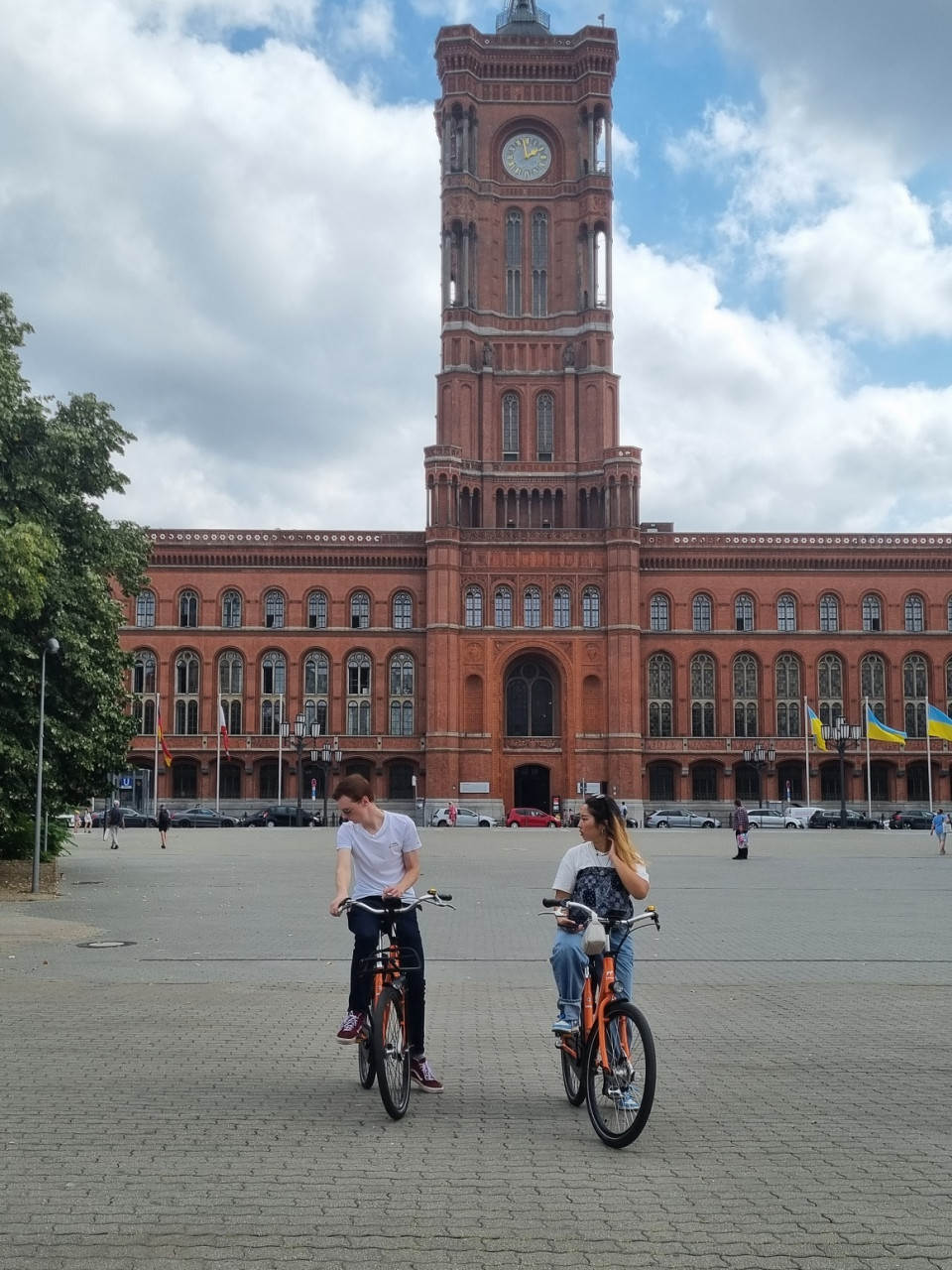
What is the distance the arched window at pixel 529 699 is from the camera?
72.0m

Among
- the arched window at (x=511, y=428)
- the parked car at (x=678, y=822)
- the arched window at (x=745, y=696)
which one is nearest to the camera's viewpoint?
the parked car at (x=678, y=822)

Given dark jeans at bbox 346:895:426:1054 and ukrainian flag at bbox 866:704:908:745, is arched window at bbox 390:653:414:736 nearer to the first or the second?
ukrainian flag at bbox 866:704:908:745

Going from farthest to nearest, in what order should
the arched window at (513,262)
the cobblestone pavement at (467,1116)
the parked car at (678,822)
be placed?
the arched window at (513,262)
the parked car at (678,822)
the cobblestone pavement at (467,1116)

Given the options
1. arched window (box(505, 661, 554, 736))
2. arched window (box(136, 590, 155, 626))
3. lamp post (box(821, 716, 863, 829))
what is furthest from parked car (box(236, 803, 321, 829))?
lamp post (box(821, 716, 863, 829))

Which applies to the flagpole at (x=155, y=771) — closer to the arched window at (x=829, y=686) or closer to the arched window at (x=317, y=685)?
the arched window at (x=317, y=685)

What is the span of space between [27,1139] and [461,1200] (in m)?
2.56

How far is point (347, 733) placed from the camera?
72.0 meters

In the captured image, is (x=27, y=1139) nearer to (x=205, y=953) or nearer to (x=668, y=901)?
(x=205, y=953)

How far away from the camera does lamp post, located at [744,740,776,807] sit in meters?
64.6

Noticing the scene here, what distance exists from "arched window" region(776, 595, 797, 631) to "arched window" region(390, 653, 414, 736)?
20956mm

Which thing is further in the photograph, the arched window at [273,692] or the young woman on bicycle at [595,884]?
the arched window at [273,692]

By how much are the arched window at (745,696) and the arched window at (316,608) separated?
2341 centimetres

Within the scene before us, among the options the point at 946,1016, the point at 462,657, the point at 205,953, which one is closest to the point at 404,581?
the point at 462,657

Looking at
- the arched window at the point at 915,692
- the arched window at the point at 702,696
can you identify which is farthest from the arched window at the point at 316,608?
the arched window at the point at 915,692
